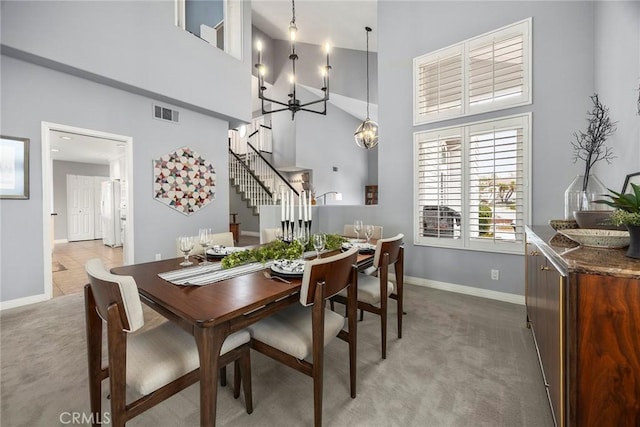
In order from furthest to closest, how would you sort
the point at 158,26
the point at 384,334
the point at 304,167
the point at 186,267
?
1. the point at 304,167
2. the point at 158,26
3. the point at 384,334
4. the point at 186,267

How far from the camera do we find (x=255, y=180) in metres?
7.82

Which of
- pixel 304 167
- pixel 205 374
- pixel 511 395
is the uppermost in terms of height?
pixel 304 167

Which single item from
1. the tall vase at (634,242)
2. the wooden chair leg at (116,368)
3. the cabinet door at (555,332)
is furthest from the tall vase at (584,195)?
the wooden chair leg at (116,368)

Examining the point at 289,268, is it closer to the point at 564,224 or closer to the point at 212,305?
the point at 212,305

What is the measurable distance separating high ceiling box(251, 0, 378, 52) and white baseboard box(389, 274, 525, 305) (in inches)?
168

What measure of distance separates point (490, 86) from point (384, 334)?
302cm

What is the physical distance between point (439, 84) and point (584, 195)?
2.22 meters

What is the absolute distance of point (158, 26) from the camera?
3842 millimetres

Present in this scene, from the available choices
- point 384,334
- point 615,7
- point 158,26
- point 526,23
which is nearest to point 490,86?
point 526,23

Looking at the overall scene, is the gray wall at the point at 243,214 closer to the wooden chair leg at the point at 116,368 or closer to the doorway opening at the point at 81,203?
the doorway opening at the point at 81,203

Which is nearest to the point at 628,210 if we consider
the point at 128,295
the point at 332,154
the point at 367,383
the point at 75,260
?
the point at 367,383

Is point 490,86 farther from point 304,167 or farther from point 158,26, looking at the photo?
point 304,167

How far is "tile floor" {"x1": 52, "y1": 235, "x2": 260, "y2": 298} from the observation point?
369 cm

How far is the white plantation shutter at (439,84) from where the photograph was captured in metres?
3.39
